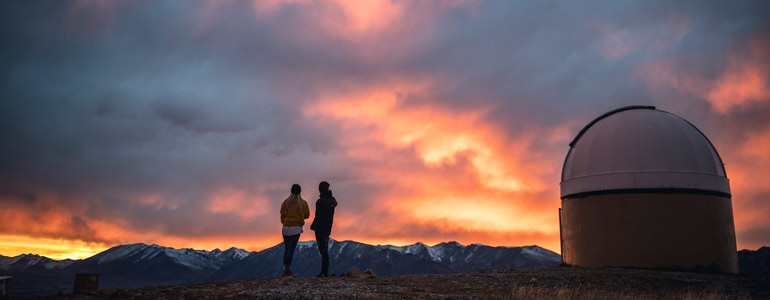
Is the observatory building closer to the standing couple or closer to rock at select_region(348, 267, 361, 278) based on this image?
rock at select_region(348, 267, 361, 278)

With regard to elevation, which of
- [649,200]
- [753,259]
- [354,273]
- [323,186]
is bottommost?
[354,273]

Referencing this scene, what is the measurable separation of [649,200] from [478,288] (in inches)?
518

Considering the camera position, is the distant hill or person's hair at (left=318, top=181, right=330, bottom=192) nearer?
person's hair at (left=318, top=181, right=330, bottom=192)

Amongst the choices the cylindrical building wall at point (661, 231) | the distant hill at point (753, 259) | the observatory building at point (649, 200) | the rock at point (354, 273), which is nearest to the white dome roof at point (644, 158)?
the observatory building at point (649, 200)

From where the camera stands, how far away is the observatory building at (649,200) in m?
20.0

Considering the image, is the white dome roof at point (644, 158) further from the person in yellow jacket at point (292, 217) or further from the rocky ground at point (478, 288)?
the person in yellow jacket at point (292, 217)

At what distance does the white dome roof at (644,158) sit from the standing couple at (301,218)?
14.6 meters

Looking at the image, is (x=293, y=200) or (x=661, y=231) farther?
(x=661, y=231)

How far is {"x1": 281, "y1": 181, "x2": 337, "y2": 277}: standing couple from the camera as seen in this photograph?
11.7 m

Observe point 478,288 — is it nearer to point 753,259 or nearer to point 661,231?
point 661,231

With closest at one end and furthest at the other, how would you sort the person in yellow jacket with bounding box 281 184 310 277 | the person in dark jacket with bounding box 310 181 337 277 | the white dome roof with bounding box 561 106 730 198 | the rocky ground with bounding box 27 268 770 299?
the rocky ground with bounding box 27 268 770 299
the person in yellow jacket with bounding box 281 184 310 277
the person in dark jacket with bounding box 310 181 337 277
the white dome roof with bounding box 561 106 730 198

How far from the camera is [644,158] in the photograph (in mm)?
21203

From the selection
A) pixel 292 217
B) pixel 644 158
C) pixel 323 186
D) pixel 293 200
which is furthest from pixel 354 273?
pixel 644 158


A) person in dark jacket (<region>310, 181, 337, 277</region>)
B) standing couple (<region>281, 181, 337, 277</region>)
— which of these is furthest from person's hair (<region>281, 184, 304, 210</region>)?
person in dark jacket (<region>310, 181, 337, 277</region>)
